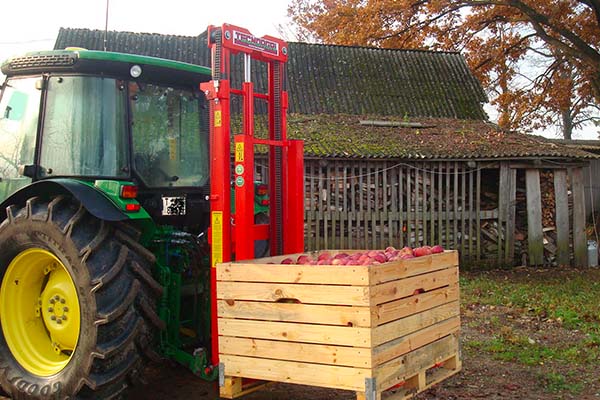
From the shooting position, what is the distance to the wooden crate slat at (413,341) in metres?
3.74

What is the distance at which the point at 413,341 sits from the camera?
4.09 metres

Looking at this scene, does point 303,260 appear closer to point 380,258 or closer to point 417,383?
point 380,258

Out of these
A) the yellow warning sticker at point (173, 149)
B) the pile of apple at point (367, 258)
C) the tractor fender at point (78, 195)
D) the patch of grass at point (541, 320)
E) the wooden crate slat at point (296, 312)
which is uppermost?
the yellow warning sticker at point (173, 149)

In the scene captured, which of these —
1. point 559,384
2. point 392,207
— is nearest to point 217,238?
point 559,384

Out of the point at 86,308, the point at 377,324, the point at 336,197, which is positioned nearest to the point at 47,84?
Answer: the point at 86,308

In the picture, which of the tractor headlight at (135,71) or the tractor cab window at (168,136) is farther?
the tractor cab window at (168,136)

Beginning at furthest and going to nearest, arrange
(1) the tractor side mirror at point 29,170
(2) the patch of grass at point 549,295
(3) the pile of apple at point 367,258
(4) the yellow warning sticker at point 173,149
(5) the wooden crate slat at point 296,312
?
(2) the patch of grass at point 549,295 → (4) the yellow warning sticker at point 173,149 → (1) the tractor side mirror at point 29,170 → (3) the pile of apple at point 367,258 → (5) the wooden crate slat at point 296,312

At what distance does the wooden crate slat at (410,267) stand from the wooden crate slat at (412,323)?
0.26 meters

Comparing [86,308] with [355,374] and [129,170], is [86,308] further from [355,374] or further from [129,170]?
[355,374]

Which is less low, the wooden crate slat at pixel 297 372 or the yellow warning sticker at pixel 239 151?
the yellow warning sticker at pixel 239 151

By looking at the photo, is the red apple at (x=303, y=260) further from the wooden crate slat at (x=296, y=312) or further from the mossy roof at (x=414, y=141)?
the mossy roof at (x=414, y=141)

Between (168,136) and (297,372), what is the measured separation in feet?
7.25

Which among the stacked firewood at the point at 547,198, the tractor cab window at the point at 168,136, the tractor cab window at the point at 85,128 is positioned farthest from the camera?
the stacked firewood at the point at 547,198

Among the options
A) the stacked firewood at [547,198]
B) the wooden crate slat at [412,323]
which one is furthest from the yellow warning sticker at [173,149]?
the stacked firewood at [547,198]
